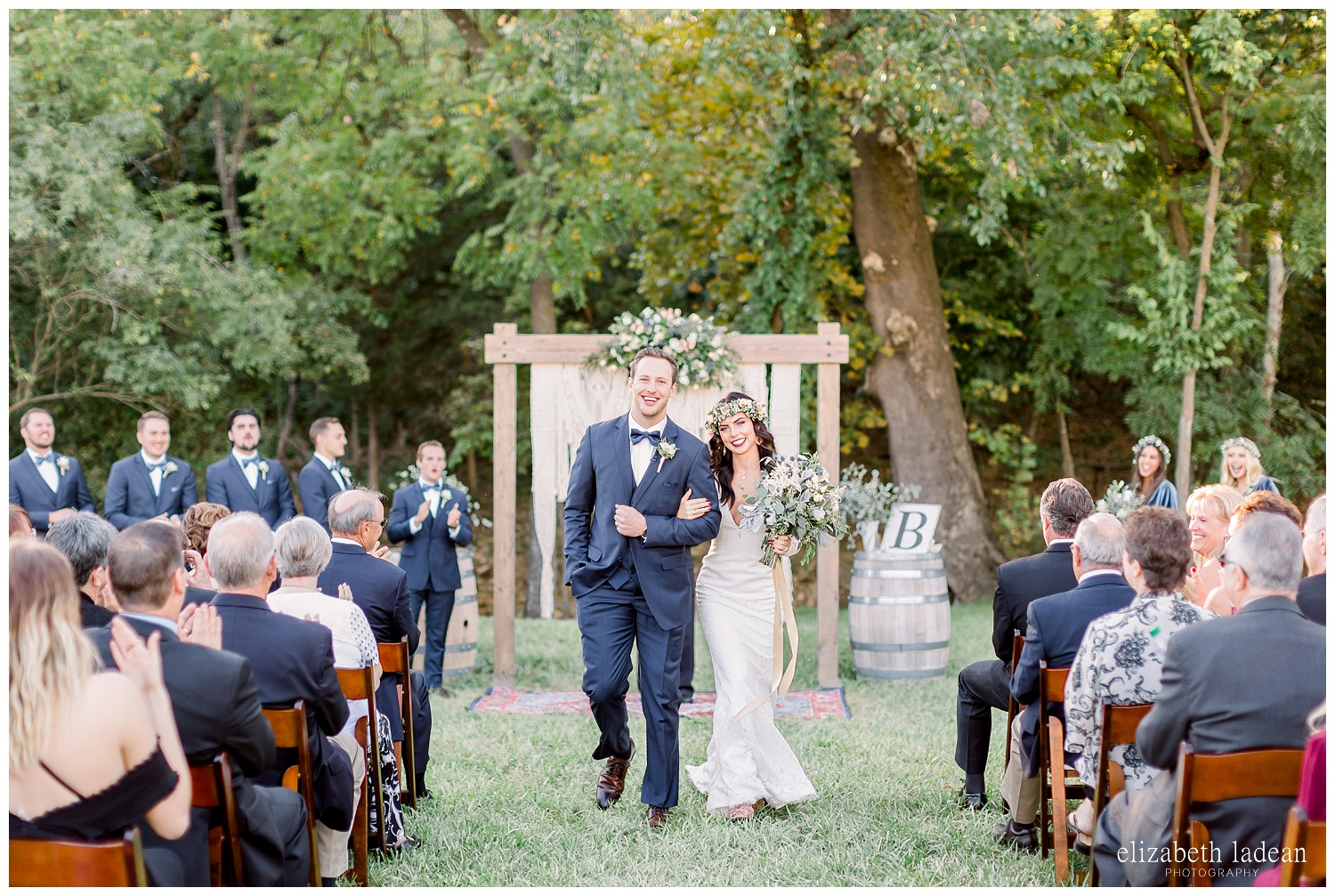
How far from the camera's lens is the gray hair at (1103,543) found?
390cm

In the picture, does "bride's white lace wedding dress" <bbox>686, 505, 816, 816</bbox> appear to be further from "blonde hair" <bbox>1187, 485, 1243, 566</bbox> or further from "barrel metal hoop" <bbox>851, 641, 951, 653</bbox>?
"barrel metal hoop" <bbox>851, 641, 951, 653</bbox>

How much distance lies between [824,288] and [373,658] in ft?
31.8

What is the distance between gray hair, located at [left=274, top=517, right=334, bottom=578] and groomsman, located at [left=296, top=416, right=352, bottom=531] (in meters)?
3.68

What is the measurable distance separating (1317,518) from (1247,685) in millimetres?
1609

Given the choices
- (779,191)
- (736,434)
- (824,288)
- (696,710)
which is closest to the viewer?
(736,434)

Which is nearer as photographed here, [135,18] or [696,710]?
[696,710]

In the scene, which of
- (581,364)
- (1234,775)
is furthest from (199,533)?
(1234,775)

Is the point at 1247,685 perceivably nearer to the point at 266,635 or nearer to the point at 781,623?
the point at 781,623

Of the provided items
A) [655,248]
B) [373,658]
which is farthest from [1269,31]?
[373,658]

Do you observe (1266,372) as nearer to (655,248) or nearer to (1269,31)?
(1269,31)

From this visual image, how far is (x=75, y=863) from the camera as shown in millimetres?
2352

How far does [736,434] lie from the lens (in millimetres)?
5105

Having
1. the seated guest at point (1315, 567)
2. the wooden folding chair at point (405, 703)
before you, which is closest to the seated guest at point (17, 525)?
the wooden folding chair at point (405, 703)

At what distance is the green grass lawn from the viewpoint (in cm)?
404
